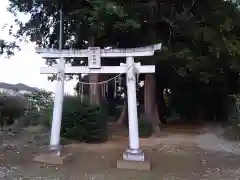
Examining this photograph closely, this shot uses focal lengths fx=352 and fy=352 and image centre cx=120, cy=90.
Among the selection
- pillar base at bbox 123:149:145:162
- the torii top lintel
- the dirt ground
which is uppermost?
the torii top lintel

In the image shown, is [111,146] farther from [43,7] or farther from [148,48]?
[43,7]

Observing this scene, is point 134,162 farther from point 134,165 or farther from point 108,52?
point 108,52

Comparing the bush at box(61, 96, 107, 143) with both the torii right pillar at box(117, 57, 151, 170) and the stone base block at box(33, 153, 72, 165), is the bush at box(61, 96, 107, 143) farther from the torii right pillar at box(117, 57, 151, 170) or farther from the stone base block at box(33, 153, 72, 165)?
the torii right pillar at box(117, 57, 151, 170)

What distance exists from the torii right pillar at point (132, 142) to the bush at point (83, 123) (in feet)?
12.6

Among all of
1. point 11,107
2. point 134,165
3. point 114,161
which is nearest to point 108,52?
point 114,161

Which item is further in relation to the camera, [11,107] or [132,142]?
[11,107]

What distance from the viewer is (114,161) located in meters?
9.95

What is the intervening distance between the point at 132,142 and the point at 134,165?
2.19 ft

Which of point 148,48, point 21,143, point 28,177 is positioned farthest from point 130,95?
point 21,143

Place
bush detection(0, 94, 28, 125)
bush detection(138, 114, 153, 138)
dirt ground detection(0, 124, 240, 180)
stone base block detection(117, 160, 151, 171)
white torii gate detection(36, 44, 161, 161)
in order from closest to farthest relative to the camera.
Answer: dirt ground detection(0, 124, 240, 180), stone base block detection(117, 160, 151, 171), white torii gate detection(36, 44, 161, 161), bush detection(138, 114, 153, 138), bush detection(0, 94, 28, 125)

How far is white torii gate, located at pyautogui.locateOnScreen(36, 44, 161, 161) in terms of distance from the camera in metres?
9.47

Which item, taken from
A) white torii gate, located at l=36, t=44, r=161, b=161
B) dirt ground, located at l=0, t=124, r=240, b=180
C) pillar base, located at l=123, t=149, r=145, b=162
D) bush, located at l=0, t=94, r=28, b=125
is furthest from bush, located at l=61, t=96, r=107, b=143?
bush, located at l=0, t=94, r=28, b=125

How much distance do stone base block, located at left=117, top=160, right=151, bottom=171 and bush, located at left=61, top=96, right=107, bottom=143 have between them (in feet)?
14.1

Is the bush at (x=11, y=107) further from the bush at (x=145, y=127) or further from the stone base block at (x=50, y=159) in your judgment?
the stone base block at (x=50, y=159)
